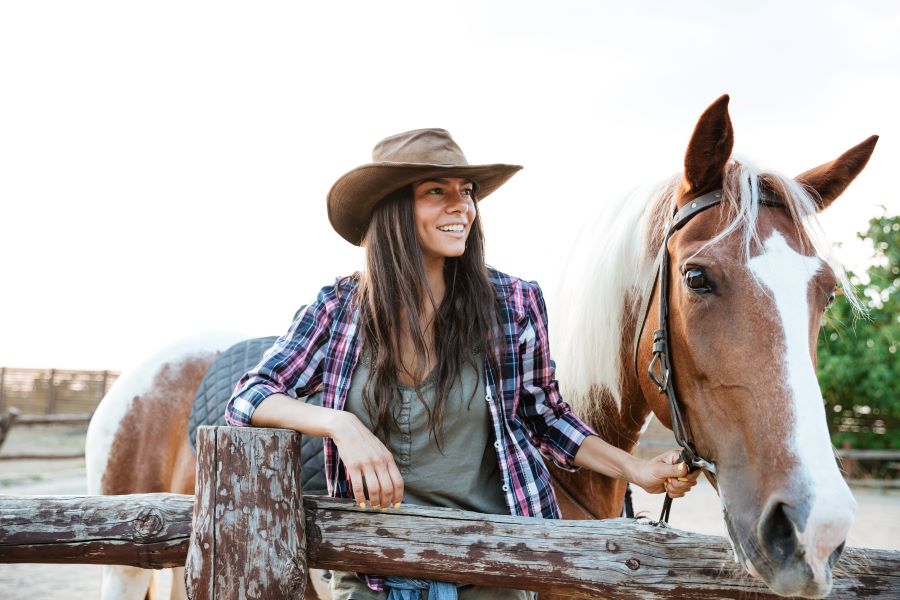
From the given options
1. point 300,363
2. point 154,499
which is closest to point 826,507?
point 300,363

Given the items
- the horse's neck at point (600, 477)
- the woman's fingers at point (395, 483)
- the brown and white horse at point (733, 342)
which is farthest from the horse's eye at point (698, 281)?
the woman's fingers at point (395, 483)

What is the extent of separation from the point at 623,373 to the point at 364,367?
83 cm

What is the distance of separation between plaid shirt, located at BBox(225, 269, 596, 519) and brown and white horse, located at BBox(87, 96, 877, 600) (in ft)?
0.76

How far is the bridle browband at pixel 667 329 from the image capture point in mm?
1639

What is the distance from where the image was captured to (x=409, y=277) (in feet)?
6.07

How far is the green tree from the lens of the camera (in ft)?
45.9

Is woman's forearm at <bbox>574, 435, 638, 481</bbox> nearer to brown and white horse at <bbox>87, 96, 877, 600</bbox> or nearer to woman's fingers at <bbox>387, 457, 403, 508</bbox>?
brown and white horse at <bbox>87, 96, 877, 600</bbox>

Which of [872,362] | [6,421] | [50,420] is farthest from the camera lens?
[872,362]

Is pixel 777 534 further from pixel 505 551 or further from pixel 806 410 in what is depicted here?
pixel 505 551

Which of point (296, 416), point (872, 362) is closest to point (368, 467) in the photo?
point (296, 416)

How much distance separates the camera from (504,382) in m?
1.89

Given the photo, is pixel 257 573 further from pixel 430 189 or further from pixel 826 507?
pixel 826 507

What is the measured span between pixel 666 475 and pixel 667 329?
386 mm

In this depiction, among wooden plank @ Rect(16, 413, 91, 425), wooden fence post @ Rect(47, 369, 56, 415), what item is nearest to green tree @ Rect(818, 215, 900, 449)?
wooden plank @ Rect(16, 413, 91, 425)
